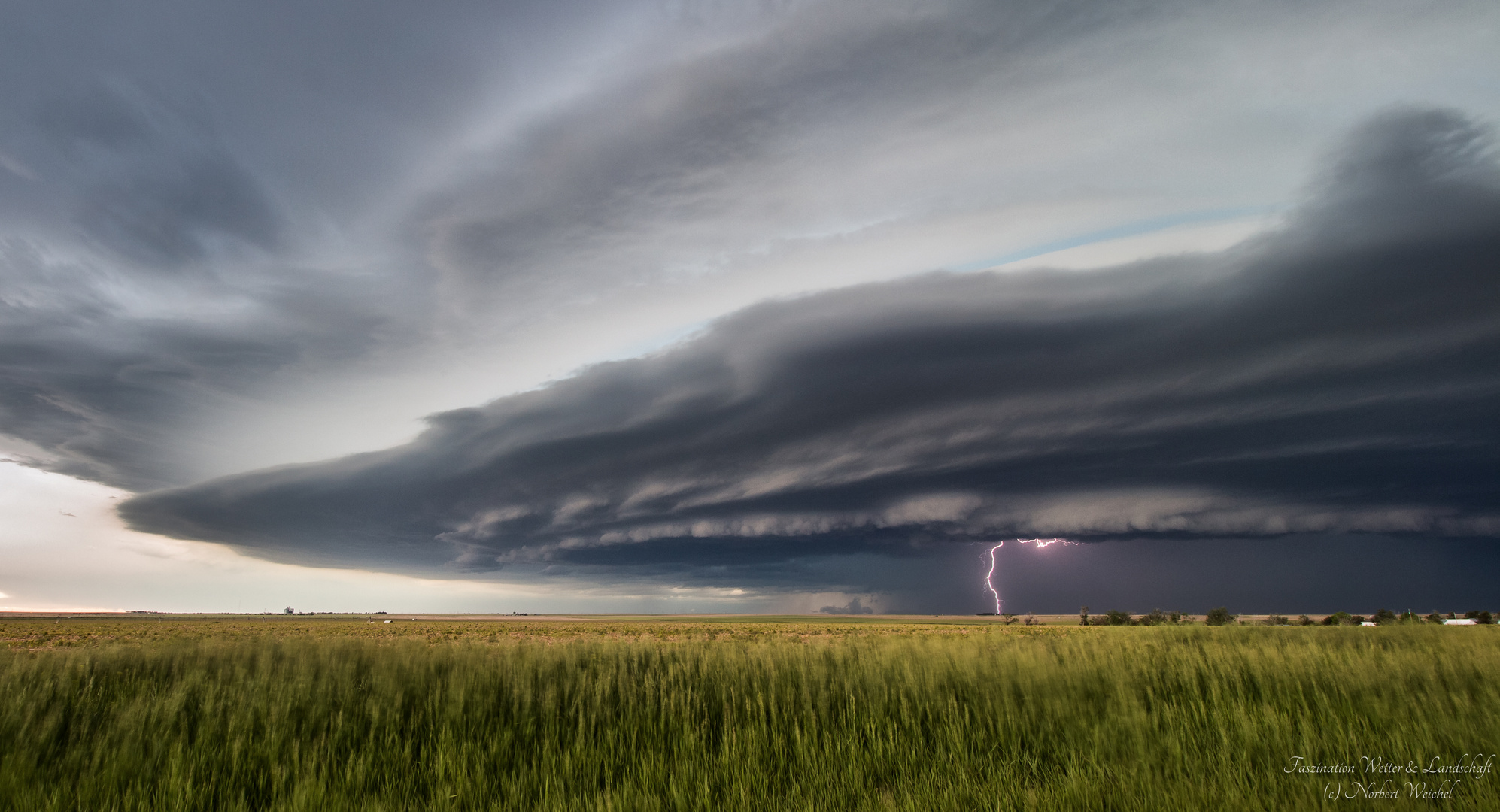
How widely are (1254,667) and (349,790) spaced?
14123 mm

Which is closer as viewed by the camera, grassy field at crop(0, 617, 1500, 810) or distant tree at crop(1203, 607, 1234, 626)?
grassy field at crop(0, 617, 1500, 810)

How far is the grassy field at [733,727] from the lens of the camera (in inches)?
283

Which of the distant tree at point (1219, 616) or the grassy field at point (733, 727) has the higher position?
the grassy field at point (733, 727)

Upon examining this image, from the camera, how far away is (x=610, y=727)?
1020 cm

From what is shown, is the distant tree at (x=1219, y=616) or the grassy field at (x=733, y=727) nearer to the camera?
the grassy field at (x=733, y=727)

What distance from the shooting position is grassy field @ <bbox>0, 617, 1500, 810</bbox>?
23.6 feet

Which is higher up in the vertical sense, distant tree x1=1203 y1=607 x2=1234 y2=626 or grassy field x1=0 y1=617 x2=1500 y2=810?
grassy field x1=0 y1=617 x2=1500 y2=810

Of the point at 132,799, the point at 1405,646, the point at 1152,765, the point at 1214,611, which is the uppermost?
the point at 132,799

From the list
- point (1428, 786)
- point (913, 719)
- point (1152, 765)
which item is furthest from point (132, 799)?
point (1428, 786)

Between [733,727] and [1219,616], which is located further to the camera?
[1219,616]

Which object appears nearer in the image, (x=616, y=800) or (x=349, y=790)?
(x=616, y=800)

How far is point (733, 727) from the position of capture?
10.4 metres

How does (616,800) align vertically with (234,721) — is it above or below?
below

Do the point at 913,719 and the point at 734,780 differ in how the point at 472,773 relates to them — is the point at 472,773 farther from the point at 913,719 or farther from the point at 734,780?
the point at 913,719
